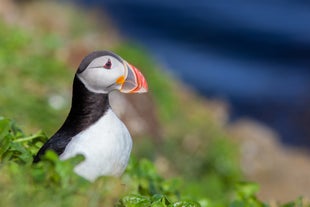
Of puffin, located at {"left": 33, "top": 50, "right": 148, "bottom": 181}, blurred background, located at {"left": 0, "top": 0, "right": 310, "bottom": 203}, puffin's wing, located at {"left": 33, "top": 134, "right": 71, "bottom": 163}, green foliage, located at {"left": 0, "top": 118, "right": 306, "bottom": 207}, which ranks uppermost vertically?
blurred background, located at {"left": 0, "top": 0, "right": 310, "bottom": 203}

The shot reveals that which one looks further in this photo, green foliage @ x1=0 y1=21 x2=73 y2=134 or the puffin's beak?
green foliage @ x1=0 y1=21 x2=73 y2=134

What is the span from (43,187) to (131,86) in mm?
852

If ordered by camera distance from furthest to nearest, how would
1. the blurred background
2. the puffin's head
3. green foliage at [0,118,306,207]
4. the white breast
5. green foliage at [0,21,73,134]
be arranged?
the blurred background, green foliage at [0,21,73,134], the puffin's head, the white breast, green foliage at [0,118,306,207]

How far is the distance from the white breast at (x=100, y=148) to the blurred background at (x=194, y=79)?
1.67m

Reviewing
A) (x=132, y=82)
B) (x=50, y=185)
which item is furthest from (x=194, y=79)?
(x=50, y=185)

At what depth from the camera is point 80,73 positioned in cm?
510

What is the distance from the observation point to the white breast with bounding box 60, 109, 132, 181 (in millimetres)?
4898

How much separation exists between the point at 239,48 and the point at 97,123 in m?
20.7

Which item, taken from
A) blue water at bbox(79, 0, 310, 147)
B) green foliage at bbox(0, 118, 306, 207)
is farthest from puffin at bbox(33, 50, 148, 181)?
blue water at bbox(79, 0, 310, 147)

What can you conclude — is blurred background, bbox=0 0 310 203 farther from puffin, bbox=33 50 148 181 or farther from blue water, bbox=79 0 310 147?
puffin, bbox=33 50 148 181

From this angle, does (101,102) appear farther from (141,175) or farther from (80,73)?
(141,175)

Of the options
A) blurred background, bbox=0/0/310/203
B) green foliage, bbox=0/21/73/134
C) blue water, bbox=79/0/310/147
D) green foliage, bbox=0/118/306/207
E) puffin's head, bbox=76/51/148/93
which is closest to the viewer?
green foliage, bbox=0/118/306/207

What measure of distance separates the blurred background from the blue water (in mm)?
35

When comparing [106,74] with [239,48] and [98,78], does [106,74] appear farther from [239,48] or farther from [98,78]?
[239,48]
